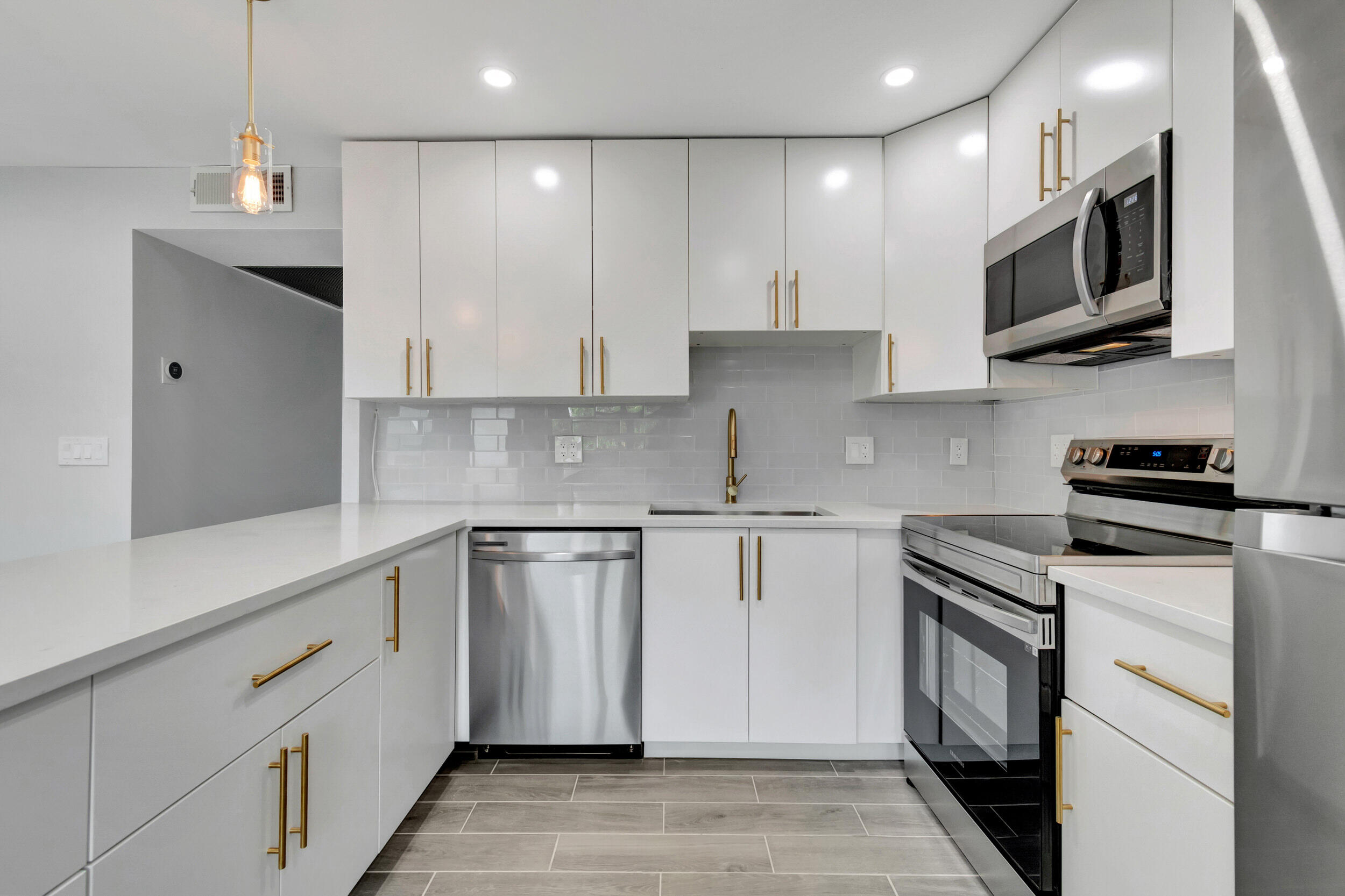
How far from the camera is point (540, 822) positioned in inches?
74.5

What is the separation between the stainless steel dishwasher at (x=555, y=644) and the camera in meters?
2.23

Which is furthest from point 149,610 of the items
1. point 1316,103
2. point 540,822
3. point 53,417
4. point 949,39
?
point 53,417

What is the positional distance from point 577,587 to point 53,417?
250 centimetres

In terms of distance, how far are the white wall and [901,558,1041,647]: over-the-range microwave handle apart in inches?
109

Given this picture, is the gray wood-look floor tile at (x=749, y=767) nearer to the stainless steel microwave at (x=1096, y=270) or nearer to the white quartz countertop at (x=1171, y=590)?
the white quartz countertop at (x=1171, y=590)

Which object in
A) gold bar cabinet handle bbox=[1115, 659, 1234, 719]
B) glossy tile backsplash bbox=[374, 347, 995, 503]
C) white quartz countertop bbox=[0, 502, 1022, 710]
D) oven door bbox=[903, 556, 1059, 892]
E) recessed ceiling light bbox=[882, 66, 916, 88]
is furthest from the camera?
glossy tile backsplash bbox=[374, 347, 995, 503]

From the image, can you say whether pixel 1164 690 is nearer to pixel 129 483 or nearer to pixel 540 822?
pixel 540 822

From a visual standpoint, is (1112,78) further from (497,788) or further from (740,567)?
(497,788)

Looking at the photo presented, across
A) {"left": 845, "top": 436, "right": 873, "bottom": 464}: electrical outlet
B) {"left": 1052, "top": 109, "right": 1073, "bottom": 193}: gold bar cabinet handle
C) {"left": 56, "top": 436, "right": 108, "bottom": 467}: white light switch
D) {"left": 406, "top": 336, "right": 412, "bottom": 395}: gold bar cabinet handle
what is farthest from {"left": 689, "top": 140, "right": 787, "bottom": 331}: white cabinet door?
{"left": 56, "top": 436, "right": 108, "bottom": 467}: white light switch

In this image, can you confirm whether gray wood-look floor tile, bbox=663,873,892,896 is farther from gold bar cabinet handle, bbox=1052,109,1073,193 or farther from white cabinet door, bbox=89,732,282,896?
gold bar cabinet handle, bbox=1052,109,1073,193

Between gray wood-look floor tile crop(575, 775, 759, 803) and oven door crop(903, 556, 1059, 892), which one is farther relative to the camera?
gray wood-look floor tile crop(575, 775, 759, 803)

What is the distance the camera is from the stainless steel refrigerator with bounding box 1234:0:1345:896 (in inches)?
23.3

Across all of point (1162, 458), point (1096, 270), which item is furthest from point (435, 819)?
point (1096, 270)

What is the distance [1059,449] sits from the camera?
2.24 metres
